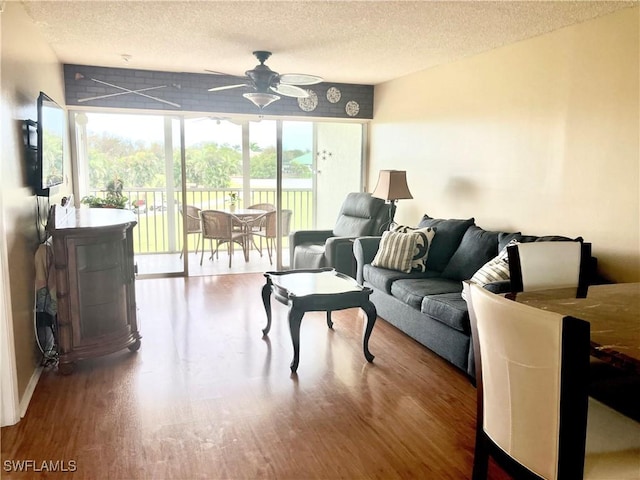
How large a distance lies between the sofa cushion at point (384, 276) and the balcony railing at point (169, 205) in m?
2.36

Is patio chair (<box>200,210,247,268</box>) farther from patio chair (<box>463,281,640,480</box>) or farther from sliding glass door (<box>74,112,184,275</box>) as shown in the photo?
patio chair (<box>463,281,640,480</box>)

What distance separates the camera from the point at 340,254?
5023 mm

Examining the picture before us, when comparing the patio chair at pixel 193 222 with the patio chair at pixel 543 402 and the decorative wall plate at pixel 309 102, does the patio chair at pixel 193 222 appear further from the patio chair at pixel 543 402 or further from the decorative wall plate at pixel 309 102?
the patio chair at pixel 543 402

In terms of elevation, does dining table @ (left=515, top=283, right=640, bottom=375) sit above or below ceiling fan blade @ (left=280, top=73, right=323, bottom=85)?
below

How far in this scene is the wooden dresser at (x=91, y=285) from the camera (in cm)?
307

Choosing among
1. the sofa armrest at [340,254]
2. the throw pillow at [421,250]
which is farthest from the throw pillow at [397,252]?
the sofa armrest at [340,254]

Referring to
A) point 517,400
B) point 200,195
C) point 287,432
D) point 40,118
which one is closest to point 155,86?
point 200,195

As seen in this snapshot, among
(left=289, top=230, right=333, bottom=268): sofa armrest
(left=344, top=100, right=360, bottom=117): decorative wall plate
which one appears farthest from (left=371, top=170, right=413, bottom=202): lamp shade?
(left=344, top=100, right=360, bottom=117): decorative wall plate

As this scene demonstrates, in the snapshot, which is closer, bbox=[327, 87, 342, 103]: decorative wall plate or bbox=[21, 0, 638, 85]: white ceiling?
bbox=[21, 0, 638, 85]: white ceiling

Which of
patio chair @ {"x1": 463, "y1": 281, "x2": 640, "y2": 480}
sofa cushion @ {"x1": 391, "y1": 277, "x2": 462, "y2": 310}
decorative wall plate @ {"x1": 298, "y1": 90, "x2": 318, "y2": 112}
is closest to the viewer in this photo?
patio chair @ {"x1": 463, "y1": 281, "x2": 640, "y2": 480}

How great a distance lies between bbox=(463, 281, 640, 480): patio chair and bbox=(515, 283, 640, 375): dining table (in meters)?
0.19

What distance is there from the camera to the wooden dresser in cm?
307

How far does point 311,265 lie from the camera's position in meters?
5.28

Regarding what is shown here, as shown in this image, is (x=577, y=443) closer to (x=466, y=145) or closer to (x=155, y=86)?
(x=466, y=145)
